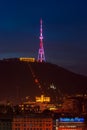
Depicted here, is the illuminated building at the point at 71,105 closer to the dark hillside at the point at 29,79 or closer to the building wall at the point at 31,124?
the dark hillside at the point at 29,79

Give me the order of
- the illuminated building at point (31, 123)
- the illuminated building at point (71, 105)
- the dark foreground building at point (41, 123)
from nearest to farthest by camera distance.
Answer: the dark foreground building at point (41, 123) → the illuminated building at point (31, 123) → the illuminated building at point (71, 105)

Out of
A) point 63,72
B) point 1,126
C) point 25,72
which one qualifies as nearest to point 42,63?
point 25,72

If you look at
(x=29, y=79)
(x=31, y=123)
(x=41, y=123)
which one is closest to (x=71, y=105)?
(x=29, y=79)

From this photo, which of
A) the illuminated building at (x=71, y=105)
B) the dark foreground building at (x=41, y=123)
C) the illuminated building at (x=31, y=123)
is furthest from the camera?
the illuminated building at (x=71, y=105)

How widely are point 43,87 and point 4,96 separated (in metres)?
7.67

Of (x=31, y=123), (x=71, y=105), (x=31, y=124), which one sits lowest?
(x=31, y=124)

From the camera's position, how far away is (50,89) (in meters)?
104

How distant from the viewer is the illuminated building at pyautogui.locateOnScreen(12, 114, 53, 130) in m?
58.5

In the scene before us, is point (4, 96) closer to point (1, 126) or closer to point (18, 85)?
point (18, 85)

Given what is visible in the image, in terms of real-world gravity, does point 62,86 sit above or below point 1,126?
above

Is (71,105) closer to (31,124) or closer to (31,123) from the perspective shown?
(31,123)

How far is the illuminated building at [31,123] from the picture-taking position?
58.5 meters

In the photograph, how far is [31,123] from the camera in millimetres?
59062

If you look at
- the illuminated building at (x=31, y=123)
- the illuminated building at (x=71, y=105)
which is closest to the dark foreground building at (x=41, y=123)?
the illuminated building at (x=31, y=123)
